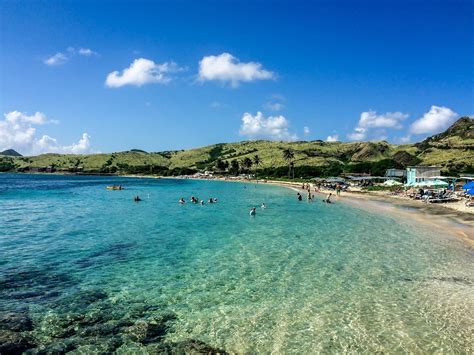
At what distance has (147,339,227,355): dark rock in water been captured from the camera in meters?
12.5

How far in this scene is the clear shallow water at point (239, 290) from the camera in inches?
535

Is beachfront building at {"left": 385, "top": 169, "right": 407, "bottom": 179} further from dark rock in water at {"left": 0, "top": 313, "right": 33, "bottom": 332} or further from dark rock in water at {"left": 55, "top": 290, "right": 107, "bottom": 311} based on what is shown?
dark rock in water at {"left": 0, "top": 313, "right": 33, "bottom": 332}

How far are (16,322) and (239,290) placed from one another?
9.42 meters

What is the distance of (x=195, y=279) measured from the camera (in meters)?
20.7

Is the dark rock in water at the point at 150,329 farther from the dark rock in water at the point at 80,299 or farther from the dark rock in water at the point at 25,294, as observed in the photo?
the dark rock in water at the point at 25,294

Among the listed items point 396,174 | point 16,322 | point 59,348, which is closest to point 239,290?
point 59,348

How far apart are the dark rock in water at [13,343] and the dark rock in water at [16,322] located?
1.30ft

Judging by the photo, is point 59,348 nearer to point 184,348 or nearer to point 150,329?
point 150,329

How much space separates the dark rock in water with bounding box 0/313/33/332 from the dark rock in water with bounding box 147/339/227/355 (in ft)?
16.0

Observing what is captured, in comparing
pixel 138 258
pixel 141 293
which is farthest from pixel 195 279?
pixel 138 258

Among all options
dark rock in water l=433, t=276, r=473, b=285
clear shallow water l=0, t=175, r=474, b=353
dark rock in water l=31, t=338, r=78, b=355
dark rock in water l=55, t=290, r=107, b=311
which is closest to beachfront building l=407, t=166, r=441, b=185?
clear shallow water l=0, t=175, r=474, b=353

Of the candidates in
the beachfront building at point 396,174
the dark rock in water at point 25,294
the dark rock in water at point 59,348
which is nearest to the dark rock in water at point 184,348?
the dark rock in water at point 59,348

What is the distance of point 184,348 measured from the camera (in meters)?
12.7

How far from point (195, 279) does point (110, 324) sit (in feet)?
22.2
